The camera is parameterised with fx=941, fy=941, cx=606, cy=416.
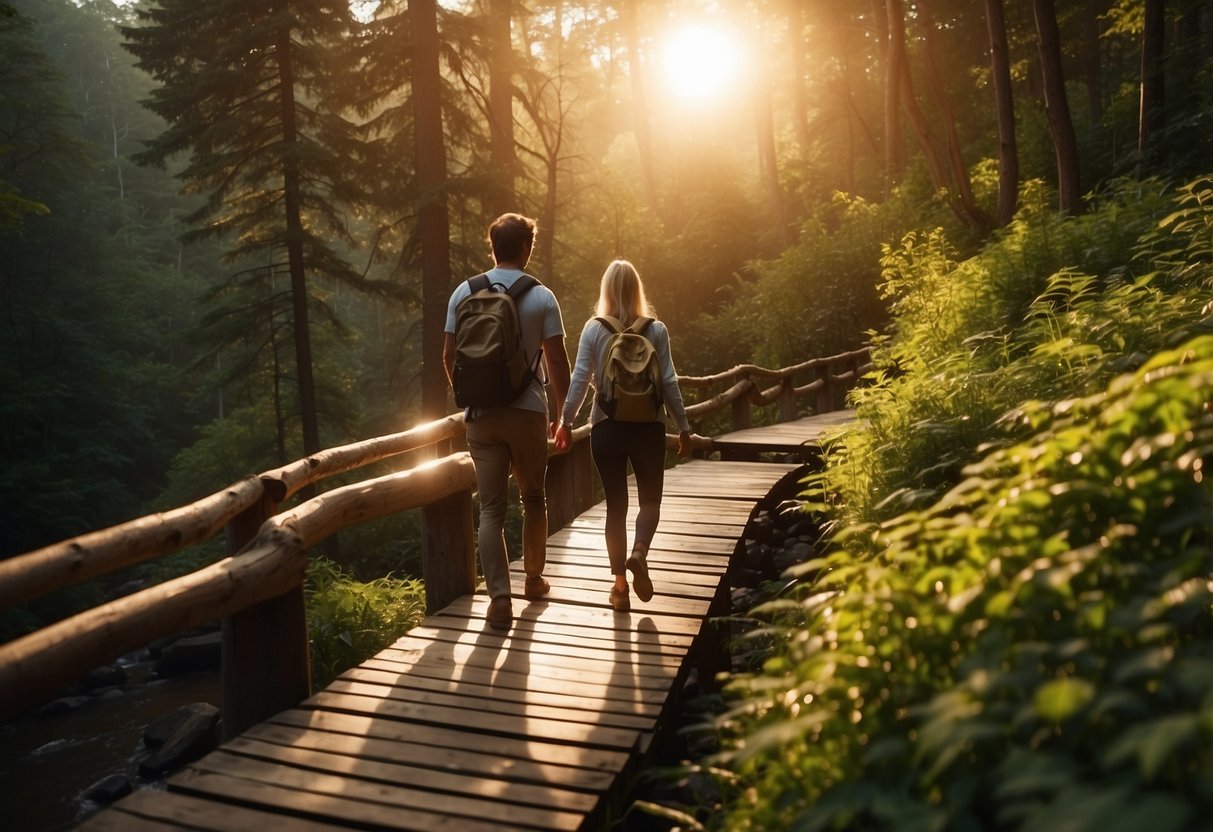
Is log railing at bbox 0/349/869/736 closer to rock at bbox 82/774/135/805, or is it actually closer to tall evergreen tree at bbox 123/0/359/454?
rock at bbox 82/774/135/805

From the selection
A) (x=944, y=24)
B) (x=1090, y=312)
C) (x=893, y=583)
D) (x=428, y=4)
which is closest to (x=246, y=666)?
(x=893, y=583)

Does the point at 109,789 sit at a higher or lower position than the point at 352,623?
lower

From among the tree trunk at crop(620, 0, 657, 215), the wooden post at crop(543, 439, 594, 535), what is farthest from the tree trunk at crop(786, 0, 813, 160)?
the wooden post at crop(543, 439, 594, 535)

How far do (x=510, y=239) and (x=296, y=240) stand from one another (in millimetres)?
17233

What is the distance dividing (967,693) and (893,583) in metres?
0.77

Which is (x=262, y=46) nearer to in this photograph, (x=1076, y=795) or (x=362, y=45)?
(x=362, y=45)

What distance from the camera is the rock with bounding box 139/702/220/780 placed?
11.6 metres

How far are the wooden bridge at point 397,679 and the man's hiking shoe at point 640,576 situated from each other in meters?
0.15

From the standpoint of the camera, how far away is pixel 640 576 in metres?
6.03

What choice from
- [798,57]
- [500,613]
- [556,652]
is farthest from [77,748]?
[798,57]

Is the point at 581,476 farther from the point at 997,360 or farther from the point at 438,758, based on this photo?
the point at 438,758

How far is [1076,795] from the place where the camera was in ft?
6.07

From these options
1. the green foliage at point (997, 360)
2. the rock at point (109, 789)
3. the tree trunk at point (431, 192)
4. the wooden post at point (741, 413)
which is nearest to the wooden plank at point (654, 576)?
the green foliage at point (997, 360)

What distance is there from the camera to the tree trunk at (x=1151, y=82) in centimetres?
1576
